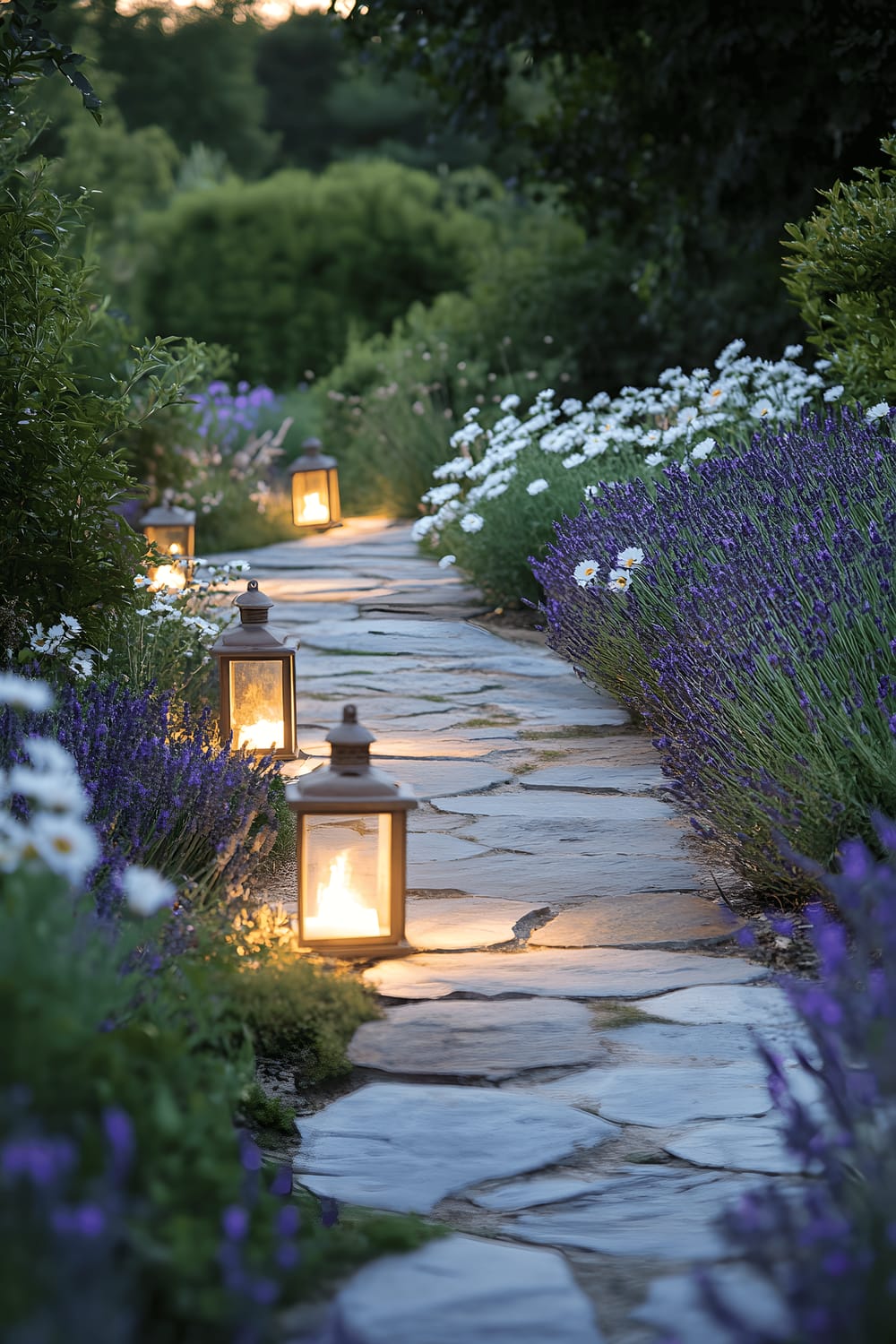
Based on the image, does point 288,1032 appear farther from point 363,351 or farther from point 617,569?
point 363,351

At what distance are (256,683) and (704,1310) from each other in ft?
10.3

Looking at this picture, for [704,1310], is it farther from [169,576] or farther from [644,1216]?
[169,576]

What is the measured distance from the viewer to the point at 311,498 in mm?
9523

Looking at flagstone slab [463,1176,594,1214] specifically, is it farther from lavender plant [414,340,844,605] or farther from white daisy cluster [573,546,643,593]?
lavender plant [414,340,844,605]

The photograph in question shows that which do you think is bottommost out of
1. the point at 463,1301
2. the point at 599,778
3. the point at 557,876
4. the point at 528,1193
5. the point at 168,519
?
the point at 528,1193

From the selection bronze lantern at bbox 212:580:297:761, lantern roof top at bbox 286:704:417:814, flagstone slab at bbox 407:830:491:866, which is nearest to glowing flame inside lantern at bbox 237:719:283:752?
bronze lantern at bbox 212:580:297:761

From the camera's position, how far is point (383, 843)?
9.93ft

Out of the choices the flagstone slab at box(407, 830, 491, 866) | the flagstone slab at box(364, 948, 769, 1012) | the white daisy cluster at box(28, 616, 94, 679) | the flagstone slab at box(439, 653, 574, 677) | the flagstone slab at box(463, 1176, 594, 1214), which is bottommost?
the flagstone slab at box(463, 1176, 594, 1214)

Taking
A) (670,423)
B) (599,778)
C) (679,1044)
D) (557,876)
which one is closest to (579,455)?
(670,423)

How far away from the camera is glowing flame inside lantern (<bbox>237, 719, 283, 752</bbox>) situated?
178 inches

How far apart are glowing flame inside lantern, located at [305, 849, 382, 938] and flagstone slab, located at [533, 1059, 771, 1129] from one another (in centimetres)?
61

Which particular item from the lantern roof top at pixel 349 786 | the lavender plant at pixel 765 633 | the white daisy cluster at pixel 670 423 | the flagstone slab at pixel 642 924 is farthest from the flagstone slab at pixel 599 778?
the white daisy cluster at pixel 670 423

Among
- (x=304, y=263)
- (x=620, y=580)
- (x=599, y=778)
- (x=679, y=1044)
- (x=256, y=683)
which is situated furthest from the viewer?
(x=304, y=263)

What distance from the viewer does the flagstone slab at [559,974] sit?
9.91 ft
